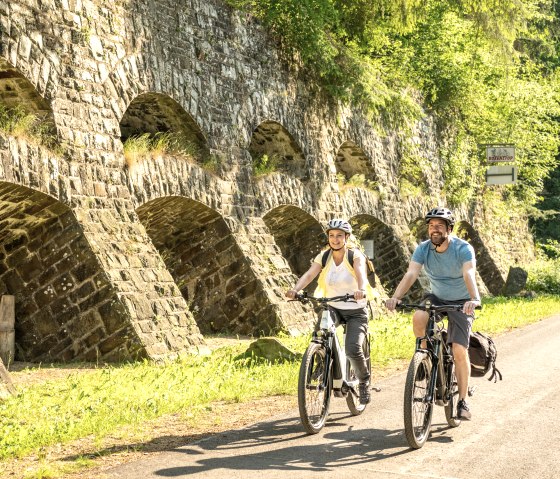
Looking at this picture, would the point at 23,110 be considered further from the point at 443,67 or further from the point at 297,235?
the point at 443,67

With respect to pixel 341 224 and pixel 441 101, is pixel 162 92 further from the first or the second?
pixel 441 101

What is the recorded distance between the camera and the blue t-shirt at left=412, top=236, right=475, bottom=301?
7.47 meters

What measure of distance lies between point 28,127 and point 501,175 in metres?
20.8

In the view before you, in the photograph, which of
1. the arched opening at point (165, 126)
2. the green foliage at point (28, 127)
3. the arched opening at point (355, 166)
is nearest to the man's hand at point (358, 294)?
the green foliage at point (28, 127)

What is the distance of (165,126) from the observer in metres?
15.4

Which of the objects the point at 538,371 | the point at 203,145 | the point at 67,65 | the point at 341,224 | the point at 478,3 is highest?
the point at 478,3

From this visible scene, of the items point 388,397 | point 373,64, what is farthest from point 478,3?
point 388,397

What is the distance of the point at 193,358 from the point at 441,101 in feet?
59.0

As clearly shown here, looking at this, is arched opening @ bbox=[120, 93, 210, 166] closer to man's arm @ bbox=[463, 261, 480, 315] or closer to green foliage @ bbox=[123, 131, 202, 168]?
green foliage @ bbox=[123, 131, 202, 168]

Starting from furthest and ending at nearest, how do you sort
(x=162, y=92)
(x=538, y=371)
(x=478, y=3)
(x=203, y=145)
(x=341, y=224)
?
(x=478, y=3)
(x=203, y=145)
(x=162, y=92)
(x=538, y=371)
(x=341, y=224)

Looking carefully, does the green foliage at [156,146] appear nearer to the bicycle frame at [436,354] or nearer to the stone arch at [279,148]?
the stone arch at [279,148]

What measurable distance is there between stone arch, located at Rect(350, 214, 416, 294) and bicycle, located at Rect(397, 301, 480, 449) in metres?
15.0

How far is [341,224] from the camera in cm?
808

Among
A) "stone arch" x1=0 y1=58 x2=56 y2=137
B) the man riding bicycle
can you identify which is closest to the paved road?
the man riding bicycle
